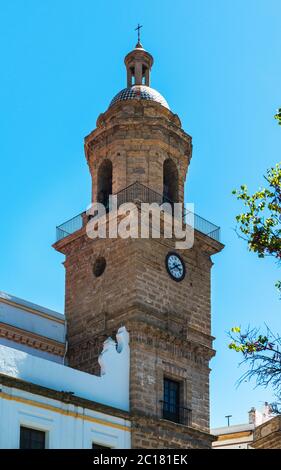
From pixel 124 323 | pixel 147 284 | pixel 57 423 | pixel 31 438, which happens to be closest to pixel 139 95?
pixel 147 284

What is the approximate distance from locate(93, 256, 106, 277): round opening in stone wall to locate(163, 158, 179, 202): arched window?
3.54 metres

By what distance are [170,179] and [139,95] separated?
11.0 feet

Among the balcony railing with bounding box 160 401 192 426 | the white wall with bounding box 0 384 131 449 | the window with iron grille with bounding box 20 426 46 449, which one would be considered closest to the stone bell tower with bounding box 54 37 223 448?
the balcony railing with bounding box 160 401 192 426

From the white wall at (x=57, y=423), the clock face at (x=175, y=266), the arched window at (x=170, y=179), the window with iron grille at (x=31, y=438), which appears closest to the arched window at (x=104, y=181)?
the arched window at (x=170, y=179)

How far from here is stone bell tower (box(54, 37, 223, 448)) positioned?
1082 inches

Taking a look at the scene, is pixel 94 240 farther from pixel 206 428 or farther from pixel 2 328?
pixel 206 428

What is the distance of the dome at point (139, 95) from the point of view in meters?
32.7

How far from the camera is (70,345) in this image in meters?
29.5

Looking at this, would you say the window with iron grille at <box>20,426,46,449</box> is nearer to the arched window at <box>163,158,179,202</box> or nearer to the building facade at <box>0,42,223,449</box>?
the building facade at <box>0,42,223,449</box>

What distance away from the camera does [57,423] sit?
24062mm

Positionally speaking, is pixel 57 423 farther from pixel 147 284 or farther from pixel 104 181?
pixel 104 181
